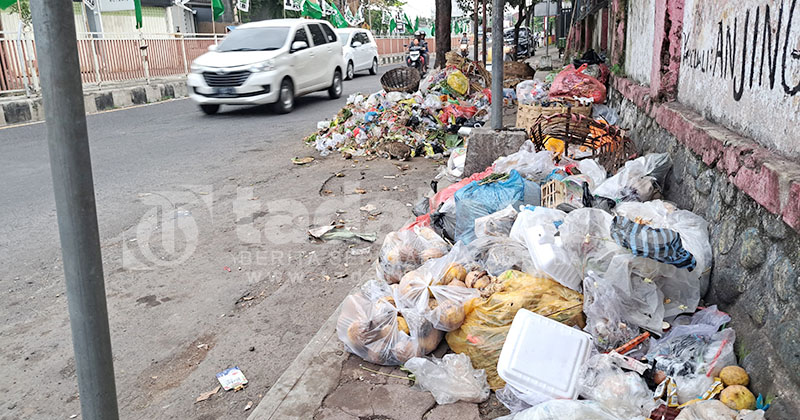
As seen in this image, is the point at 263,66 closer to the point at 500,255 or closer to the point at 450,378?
the point at 500,255

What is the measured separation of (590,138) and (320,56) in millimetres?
8354

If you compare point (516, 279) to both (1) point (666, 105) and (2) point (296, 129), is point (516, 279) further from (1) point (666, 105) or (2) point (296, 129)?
(2) point (296, 129)

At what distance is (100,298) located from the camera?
1.20 m

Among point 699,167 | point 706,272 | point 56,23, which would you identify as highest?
point 56,23

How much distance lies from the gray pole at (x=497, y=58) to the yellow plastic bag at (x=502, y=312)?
258 centimetres

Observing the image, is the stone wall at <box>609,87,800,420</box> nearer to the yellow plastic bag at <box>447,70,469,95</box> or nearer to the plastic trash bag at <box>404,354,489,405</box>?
the plastic trash bag at <box>404,354,489,405</box>

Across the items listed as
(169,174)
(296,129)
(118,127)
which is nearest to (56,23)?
(169,174)

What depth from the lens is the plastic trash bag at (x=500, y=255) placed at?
287 centimetres

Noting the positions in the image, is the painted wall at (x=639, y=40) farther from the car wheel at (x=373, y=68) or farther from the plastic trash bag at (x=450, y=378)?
the car wheel at (x=373, y=68)

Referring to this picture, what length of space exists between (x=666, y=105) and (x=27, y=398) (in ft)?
13.7

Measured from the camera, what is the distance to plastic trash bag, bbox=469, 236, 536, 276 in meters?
2.87

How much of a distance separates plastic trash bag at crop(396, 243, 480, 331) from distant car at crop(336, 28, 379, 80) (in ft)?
50.9

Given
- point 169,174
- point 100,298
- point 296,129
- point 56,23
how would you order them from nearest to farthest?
1. point 56,23
2. point 100,298
3. point 169,174
4. point 296,129

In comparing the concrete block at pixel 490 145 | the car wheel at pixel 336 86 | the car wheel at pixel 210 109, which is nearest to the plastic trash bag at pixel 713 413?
the concrete block at pixel 490 145
